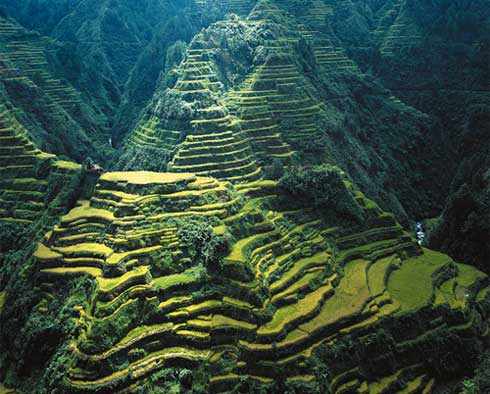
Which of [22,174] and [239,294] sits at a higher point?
[239,294]

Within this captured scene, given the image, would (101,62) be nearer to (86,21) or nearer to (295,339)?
(86,21)

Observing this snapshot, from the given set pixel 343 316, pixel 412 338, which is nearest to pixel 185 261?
pixel 343 316

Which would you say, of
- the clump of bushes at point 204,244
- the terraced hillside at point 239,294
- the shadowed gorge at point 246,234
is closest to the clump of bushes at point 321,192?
the shadowed gorge at point 246,234

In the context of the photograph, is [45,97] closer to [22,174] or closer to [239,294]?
[22,174]

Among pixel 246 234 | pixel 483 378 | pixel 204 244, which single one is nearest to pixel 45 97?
pixel 246 234

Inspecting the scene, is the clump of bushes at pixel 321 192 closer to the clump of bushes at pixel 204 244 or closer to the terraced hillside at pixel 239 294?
the terraced hillside at pixel 239 294
